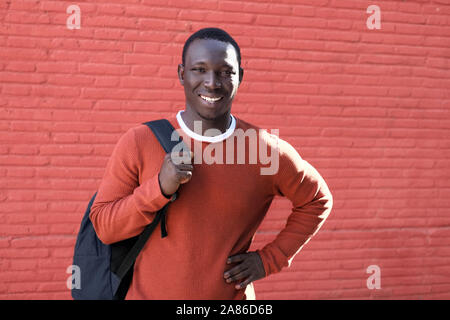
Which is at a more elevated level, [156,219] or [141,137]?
[141,137]

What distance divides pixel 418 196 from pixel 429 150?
0.43m

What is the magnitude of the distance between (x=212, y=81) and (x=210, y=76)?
26mm

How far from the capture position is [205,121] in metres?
1.56

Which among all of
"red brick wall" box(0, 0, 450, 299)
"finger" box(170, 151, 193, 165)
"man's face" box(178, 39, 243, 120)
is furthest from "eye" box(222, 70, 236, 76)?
"red brick wall" box(0, 0, 450, 299)

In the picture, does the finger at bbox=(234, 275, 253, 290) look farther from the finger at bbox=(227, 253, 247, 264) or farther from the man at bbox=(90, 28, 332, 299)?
the finger at bbox=(227, 253, 247, 264)

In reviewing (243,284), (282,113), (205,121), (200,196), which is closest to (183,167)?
(200,196)

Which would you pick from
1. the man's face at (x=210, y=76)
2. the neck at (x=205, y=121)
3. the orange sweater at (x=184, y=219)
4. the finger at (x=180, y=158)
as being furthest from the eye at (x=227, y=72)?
the finger at (x=180, y=158)

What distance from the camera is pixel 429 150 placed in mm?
3584

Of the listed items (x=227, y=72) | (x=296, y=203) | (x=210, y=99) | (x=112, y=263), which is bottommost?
(x=112, y=263)

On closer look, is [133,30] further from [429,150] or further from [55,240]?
[429,150]

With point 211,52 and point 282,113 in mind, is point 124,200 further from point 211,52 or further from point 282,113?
point 282,113

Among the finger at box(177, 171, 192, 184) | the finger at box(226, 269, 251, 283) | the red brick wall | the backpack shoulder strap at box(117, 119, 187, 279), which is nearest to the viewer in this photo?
the finger at box(177, 171, 192, 184)

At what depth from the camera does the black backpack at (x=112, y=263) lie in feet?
4.74

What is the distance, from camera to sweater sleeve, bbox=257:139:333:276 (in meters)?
1.62
